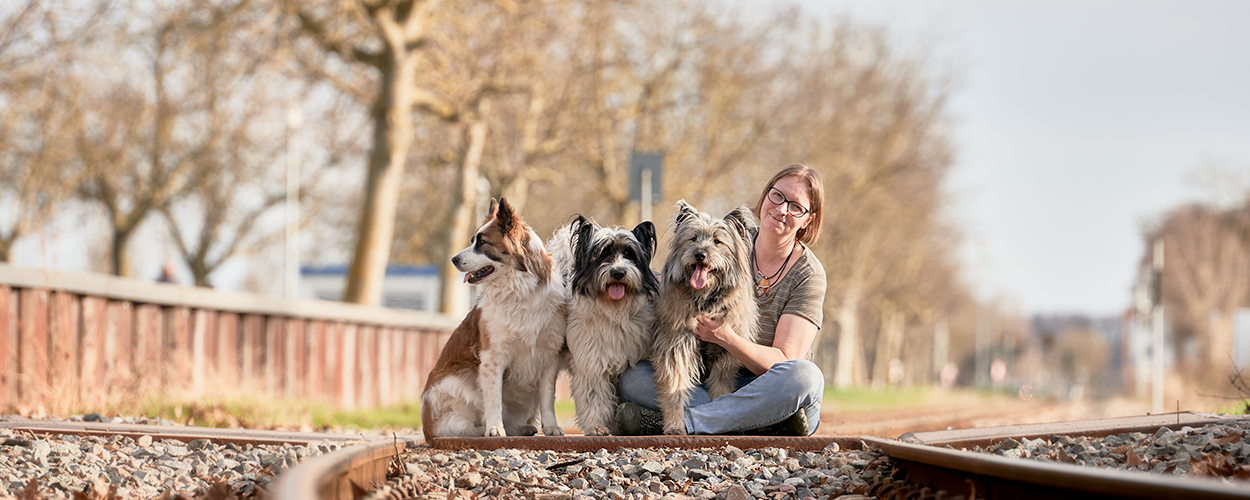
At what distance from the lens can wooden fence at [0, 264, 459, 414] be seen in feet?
30.2

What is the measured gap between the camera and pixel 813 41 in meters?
33.5

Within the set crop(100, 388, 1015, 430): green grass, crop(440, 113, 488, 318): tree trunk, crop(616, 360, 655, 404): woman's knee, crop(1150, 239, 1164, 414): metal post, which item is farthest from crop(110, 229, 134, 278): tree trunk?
crop(616, 360, 655, 404): woman's knee

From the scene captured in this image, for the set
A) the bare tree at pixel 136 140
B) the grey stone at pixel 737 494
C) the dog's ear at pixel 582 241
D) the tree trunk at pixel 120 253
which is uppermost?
the bare tree at pixel 136 140

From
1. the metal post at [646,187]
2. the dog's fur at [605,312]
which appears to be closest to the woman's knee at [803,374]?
the dog's fur at [605,312]

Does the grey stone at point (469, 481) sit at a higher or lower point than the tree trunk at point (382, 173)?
lower

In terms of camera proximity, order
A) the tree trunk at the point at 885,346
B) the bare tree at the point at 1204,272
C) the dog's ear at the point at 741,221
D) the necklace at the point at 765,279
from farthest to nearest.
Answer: the tree trunk at the point at 885,346
the bare tree at the point at 1204,272
the necklace at the point at 765,279
the dog's ear at the point at 741,221

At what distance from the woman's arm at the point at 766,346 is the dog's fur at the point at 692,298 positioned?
0.07 meters

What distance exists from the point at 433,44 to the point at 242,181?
16.5 metres

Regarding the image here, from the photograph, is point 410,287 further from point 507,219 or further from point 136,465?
point 136,465

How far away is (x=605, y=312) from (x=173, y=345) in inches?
300

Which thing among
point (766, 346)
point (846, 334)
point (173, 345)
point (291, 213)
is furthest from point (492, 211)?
point (846, 334)

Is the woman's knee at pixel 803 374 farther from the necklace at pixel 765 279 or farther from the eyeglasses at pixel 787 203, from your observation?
the eyeglasses at pixel 787 203

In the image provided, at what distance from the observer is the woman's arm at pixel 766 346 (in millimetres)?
5773

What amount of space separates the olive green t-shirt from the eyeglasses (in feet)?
0.93
